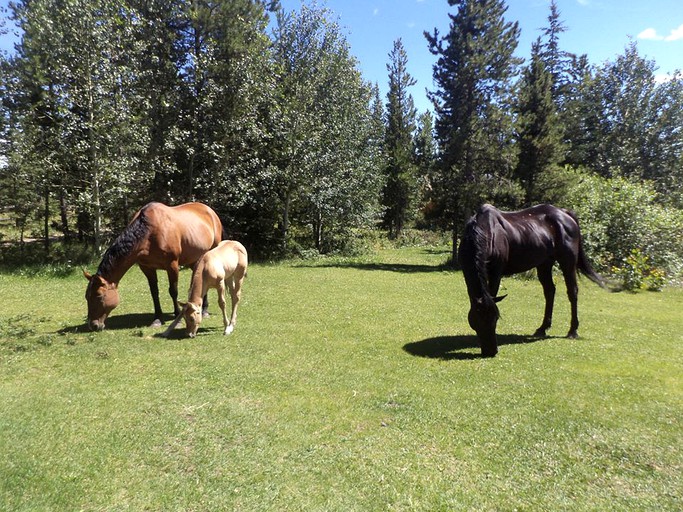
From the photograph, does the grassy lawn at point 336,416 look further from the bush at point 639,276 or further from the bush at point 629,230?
the bush at point 629,230

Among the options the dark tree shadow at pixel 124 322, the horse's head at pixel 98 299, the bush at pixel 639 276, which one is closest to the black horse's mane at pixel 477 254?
the dark tree shadow at pixel 124 322

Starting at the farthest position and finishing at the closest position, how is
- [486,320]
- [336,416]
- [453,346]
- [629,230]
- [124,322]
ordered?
[629,230], [124,322], [453,346], [486,320], [336,416]

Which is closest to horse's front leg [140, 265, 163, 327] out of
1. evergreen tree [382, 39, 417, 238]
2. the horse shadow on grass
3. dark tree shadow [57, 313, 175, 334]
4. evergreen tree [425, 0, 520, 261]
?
dark tree shadow [57, 313, 175, 334]

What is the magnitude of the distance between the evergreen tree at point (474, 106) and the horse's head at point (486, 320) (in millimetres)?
13412

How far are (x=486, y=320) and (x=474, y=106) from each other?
15808mm

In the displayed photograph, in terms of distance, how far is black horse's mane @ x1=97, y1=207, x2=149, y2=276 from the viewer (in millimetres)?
7703

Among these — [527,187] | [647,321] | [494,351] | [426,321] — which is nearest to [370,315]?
[426,321]

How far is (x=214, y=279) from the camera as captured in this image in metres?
7.54

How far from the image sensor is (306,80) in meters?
21.4

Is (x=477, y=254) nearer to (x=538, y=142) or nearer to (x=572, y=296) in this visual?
(x=572, y=296)

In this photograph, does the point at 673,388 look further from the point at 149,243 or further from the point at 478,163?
the point at 478,163

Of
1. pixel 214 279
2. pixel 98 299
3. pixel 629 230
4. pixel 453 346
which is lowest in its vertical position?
pixel 453 346

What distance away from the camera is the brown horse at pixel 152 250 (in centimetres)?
762

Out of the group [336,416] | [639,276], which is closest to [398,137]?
[639,276]
